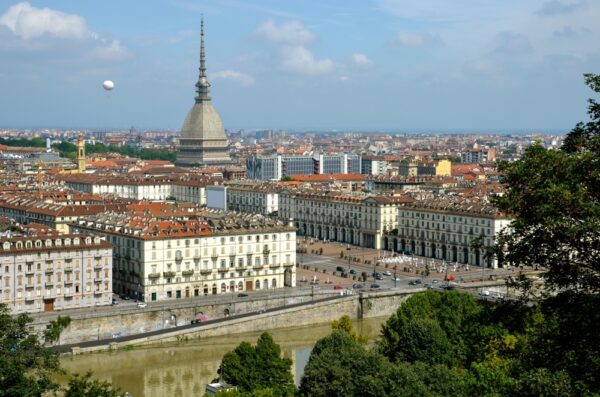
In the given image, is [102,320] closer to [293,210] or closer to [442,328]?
[442,328]

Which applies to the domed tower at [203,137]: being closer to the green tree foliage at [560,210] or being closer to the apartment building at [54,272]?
the apartment building at [54,272]

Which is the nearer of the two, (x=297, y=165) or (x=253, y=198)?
(x=253, y=198)

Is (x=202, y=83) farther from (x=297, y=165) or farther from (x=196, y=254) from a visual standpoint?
(x=196, y=254)

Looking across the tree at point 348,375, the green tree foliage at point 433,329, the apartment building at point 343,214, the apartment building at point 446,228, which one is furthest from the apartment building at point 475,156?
the tree at point 348,375

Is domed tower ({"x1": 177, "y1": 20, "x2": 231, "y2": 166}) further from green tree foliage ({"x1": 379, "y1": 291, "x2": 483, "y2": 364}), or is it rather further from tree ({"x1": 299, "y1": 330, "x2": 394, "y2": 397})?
tree ({"x1": 299, "y1": 330, "x2": 394, "y2": 397})

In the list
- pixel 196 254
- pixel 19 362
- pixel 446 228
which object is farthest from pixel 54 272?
pixel 446 228

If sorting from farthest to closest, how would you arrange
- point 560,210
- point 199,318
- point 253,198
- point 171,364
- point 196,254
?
point 253,198 → point 196,254 → point 199,318 → point 171,364 → point 560,210

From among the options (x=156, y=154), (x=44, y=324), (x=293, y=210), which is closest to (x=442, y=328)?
(x=44, y=324)
